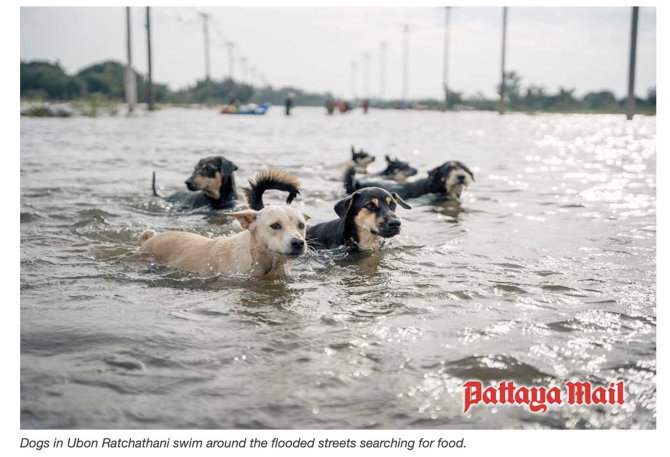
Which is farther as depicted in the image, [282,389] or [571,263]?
[571,263]

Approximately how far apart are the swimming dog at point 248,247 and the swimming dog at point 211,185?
3.75 metres

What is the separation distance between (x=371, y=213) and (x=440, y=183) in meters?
4.97

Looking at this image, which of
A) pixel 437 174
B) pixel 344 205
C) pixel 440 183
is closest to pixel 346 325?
pixel 344 205

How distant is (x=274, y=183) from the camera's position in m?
7.34

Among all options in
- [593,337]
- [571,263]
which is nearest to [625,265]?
[571,263]

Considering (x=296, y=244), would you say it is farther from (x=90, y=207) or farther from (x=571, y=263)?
(x=90, y=207)

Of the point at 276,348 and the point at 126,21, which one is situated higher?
the point at 126,21

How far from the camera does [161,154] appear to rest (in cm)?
2008

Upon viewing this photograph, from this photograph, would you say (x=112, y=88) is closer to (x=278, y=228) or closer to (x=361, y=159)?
(x=361, y=159)

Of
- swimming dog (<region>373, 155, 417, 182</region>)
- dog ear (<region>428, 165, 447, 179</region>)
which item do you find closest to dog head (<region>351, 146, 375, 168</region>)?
swimming dog (<region>373, 155, 417, 182</region>)

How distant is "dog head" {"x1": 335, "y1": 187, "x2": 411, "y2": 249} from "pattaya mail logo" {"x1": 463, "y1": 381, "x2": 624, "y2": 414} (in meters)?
3.74
